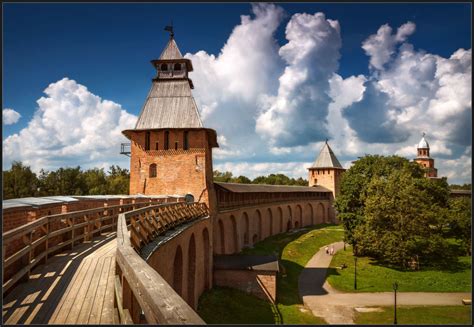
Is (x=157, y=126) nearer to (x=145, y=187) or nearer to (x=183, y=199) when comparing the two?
(x=145, y=187)

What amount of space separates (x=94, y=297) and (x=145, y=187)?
56.3 feet

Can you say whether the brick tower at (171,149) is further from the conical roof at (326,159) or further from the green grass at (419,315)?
the conical roof at (326,159)

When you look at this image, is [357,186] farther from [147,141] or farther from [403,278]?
[147,141]

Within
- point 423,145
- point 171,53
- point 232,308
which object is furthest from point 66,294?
point 423,145

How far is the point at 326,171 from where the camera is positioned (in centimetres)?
5331

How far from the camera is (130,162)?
69.8 feet

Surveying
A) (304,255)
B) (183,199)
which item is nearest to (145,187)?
(183,199)

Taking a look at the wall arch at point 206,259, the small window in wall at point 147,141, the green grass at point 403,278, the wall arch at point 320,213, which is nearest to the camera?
the wall arch at point 206,259

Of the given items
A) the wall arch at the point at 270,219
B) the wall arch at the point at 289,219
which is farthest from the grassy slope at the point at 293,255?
the wall arch at the point at 289,219

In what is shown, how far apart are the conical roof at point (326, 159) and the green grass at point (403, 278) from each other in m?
29.0

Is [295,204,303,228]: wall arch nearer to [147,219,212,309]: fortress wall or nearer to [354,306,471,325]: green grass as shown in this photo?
[147,219,212,309]: fortress wall

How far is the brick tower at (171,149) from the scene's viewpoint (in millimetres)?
20234

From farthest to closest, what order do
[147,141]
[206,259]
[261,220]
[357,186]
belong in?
[261,220]
[357,186]
[147,141]
[206,259]

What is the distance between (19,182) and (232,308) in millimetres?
30949
